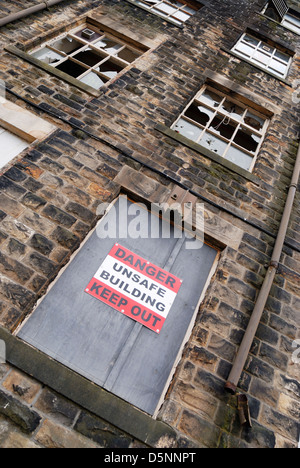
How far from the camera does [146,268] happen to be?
3717mm

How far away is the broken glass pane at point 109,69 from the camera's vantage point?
5.52m

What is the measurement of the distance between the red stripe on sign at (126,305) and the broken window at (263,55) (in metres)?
6.87

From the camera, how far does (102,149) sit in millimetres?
4340

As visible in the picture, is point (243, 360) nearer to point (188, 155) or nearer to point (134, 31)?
point (188, 155)

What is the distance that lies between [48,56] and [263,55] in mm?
5690

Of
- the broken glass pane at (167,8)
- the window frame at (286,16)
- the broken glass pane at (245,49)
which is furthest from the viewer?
the window frame at (286,16)

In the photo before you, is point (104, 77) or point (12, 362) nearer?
point (12, 362)

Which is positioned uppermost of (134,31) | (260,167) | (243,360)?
(134,31)

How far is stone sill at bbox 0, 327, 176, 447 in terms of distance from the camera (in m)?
2.69

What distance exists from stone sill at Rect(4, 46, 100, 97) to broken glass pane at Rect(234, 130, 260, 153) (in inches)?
112

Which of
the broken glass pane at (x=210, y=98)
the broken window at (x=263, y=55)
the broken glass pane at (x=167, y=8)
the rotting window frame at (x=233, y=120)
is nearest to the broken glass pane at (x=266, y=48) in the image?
the broken window at (x=263, y=55)

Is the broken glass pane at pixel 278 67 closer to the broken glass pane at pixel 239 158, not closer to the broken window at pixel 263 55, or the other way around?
the broken window at pixel 263 55

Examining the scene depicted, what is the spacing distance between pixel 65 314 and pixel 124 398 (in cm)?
111

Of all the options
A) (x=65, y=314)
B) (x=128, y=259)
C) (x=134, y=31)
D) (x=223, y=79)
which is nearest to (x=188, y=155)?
(x=128, y=259)
